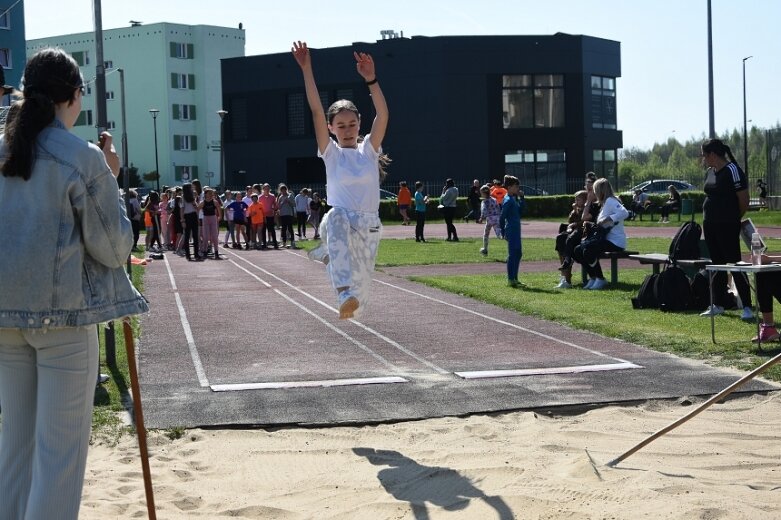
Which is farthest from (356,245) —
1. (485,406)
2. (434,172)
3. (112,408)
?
(434,172)

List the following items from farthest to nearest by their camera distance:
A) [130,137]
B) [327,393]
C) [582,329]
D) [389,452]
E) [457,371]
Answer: [130,137] → [582,329] → [457,371] → [327,393] → [389,452]

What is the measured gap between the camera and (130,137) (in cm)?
9494

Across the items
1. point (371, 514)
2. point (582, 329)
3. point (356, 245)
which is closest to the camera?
point (371, 514)

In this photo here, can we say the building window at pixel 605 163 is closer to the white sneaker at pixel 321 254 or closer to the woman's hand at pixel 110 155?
the white sneaker at pixel 321 254

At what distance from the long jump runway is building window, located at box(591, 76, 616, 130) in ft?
176

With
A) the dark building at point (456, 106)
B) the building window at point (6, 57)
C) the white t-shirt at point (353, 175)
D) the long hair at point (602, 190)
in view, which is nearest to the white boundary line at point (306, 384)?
the white t-shirt at point (353, 175)

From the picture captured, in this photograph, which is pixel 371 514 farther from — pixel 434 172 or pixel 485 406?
pixel 434 172

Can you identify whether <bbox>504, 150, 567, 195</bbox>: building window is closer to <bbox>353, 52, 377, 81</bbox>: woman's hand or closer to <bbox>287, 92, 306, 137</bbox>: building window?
<bbox>287, 92, 306, 137</bbox>: building window

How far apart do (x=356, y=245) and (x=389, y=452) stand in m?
1.56

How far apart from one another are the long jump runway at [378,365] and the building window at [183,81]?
3249 inches

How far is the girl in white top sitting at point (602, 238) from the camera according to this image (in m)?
17.3

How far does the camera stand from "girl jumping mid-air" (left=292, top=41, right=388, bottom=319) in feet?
24.2

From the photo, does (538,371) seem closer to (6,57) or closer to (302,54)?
(302,54)

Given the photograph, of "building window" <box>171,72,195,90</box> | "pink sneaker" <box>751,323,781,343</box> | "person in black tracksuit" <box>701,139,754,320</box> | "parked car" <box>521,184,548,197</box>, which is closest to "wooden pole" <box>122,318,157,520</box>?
"pink sneaker" <box>751,323,781,343</box>
